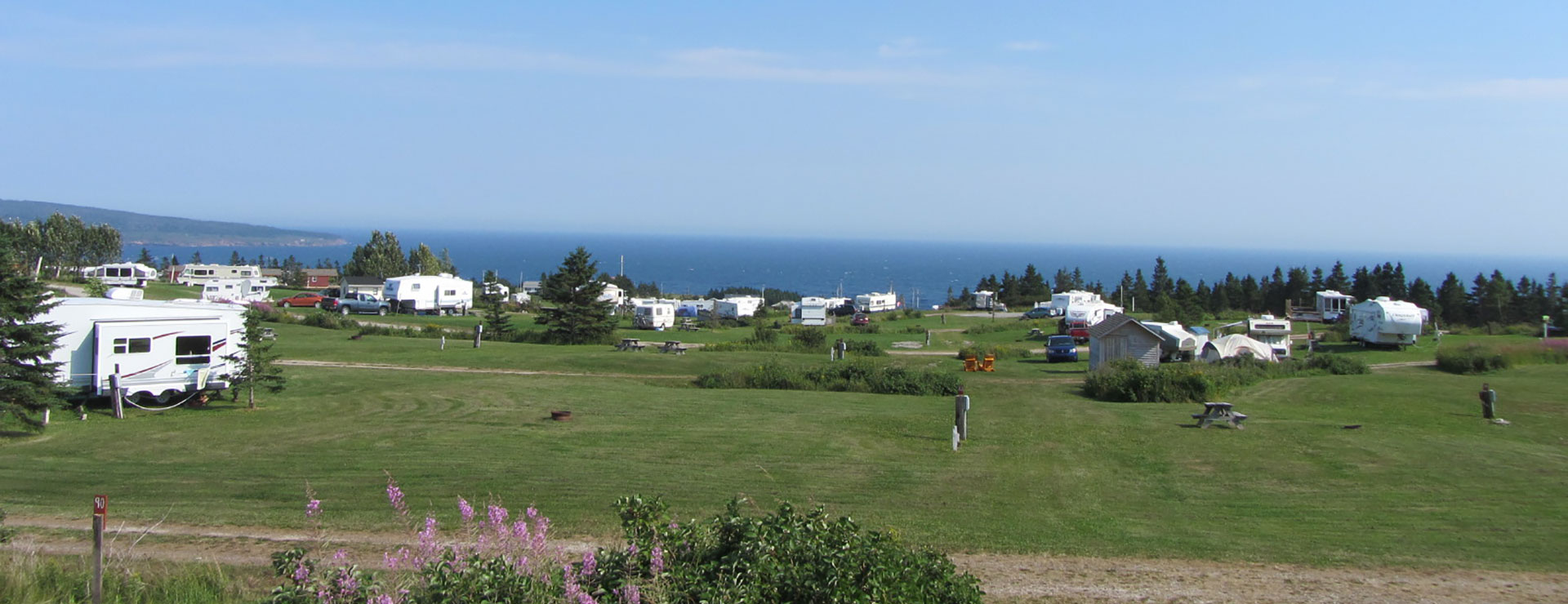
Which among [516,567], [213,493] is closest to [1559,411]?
[516,567]

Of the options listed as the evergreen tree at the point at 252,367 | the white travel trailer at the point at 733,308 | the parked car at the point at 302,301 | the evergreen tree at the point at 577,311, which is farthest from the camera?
the white travel trailer at the point at 733,308

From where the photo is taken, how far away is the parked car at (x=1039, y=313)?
5894 cm

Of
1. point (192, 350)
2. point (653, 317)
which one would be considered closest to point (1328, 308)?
point (653, 317)

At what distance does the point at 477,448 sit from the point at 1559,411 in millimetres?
23031

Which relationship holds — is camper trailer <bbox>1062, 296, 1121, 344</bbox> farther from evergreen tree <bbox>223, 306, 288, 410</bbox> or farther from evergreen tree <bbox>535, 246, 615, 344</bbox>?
evergreen tree <bbox>223, 306, 288, 410</bbox>

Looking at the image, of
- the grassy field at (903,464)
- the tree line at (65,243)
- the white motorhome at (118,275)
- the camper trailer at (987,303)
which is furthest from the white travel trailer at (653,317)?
the tree line at (65,243)

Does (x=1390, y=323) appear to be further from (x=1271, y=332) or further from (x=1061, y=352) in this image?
(x=1061, y=352)

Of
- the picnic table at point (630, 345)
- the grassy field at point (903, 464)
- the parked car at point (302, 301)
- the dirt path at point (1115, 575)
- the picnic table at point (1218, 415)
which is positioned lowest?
the dirt path at point (1115, 575)

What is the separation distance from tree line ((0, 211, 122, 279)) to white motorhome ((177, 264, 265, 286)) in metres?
7.96

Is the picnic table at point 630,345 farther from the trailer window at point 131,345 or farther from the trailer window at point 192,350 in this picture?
the trailer window at point 131,345

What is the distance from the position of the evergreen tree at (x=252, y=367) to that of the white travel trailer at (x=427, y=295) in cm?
3667

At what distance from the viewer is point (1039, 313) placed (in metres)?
59.9

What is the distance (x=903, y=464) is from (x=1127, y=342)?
57.1 ft

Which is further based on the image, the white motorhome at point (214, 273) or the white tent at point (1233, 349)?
the white motorhome at point (214, 273)
